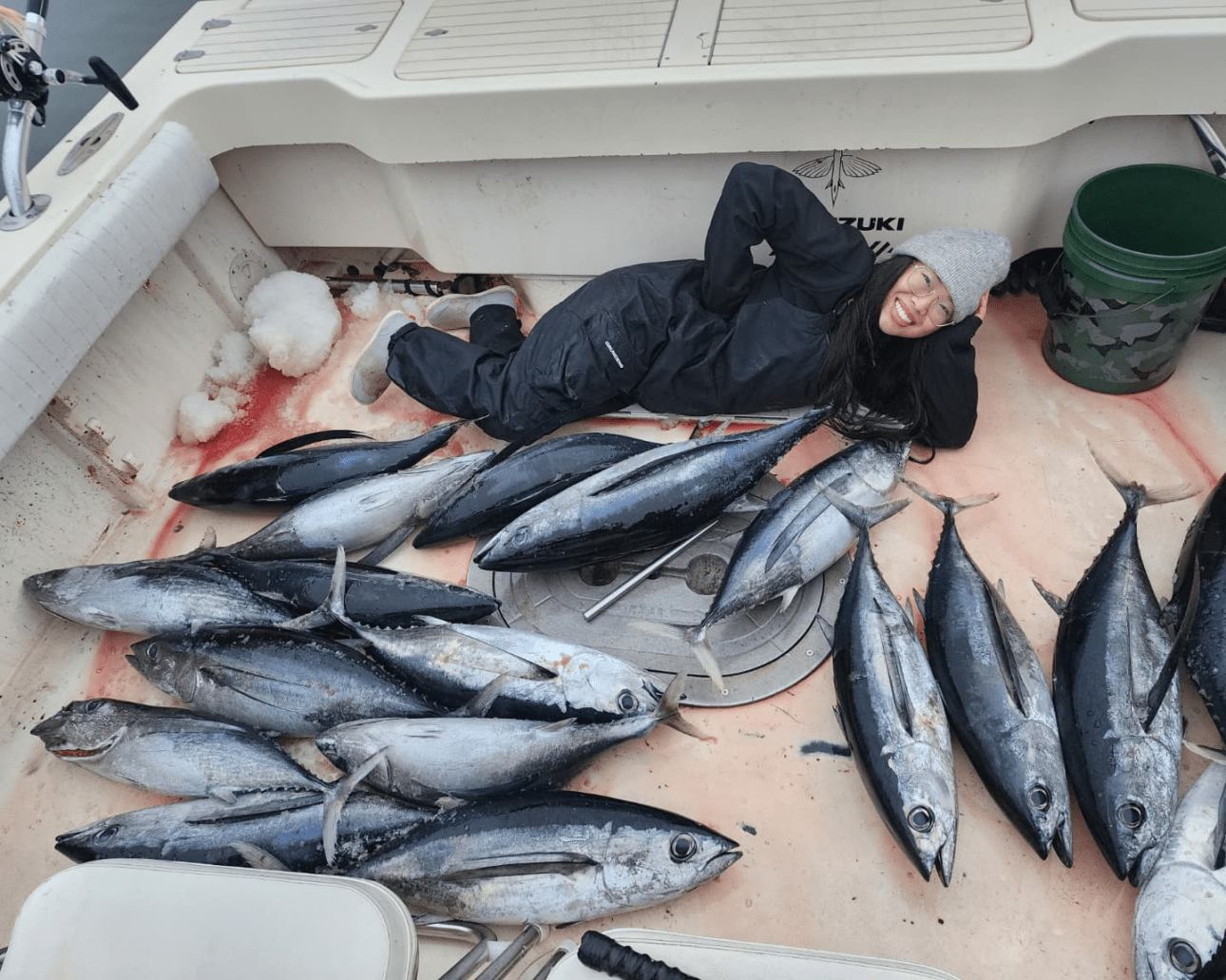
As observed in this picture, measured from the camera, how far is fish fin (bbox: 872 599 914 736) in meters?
2.00

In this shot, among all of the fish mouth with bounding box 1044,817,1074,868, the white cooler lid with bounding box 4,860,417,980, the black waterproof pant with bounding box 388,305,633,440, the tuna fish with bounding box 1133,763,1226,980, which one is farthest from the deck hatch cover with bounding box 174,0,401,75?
the tuna fish with bounding box 1133,763,1226,980

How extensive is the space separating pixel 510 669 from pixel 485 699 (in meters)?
0.11

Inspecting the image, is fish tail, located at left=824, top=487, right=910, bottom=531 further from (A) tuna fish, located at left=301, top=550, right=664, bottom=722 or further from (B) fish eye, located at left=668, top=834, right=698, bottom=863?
(B) fish eye, located at left=668, top=834, right=698, bottom=863

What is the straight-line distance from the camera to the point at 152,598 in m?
2.53

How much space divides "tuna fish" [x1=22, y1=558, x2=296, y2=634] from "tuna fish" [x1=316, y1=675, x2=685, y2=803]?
608 millimetres

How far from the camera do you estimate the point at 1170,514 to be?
249 cm

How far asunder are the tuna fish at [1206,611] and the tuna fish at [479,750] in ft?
4.26

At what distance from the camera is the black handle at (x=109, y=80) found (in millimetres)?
2510

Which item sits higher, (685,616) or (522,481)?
(522,481)

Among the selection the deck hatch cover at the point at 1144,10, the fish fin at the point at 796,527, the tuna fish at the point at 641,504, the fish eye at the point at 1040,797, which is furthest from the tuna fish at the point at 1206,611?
the deck hatch cover at the point at 1144,10

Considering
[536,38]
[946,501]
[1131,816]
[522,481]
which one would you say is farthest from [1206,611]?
[536,38]

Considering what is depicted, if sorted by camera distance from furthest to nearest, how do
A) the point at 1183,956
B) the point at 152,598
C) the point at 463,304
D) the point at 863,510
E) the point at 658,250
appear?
the point at 463,304, the point at 658,250, the point at 152,598, the point at 863,510, the point at 1183,956

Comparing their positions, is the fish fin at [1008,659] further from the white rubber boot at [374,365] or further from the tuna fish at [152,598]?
the white rubber boot at [374,365]

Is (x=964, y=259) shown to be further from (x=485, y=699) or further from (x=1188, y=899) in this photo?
(x=485, y=699)
